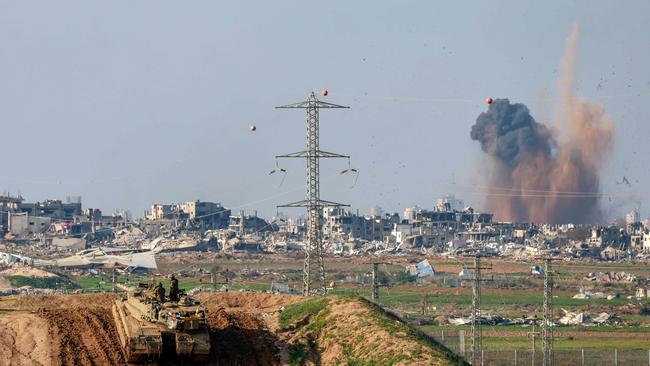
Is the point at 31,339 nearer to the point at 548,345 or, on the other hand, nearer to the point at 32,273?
the point at 548,345

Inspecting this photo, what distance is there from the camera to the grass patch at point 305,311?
186 ft

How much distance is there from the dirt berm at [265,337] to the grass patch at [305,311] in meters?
0.05

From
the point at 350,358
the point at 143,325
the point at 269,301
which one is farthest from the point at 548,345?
the point at 143,325

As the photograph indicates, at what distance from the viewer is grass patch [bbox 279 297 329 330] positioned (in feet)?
186

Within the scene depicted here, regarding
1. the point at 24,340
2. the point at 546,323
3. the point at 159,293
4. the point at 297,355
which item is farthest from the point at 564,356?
the point at 24,340

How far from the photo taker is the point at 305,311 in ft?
193

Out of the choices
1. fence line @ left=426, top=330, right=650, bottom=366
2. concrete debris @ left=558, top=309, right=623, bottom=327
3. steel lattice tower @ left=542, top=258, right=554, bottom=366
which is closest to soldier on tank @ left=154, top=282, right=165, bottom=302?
fence line @ left=426, top=330, right=650, bottom=366

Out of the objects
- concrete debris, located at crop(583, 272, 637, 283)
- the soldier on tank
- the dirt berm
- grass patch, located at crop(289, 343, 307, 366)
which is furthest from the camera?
concrete debris, located at crop(583, 272, 637, 283)

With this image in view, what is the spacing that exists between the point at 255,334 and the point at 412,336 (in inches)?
254

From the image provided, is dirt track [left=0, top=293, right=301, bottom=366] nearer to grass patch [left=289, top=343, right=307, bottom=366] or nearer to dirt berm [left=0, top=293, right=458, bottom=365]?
dirt berm [left=0, top=293, right=458, bottom=365]

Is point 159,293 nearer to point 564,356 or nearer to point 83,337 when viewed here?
point 83,337

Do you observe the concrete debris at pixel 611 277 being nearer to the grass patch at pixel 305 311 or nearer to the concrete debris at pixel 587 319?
the concrete debris at pixel 587 319

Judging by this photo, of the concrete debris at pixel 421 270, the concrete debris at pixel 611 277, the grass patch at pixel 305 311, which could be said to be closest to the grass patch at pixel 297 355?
the grass patch at pixel 305 311

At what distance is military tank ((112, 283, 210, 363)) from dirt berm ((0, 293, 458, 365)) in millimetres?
881
